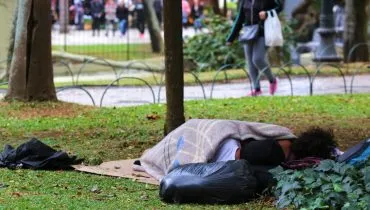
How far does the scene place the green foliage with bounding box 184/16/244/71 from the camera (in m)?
19.9

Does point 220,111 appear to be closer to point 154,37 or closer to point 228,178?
point 228,178

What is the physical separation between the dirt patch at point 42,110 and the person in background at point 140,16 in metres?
18.9

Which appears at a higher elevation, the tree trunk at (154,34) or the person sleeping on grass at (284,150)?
the person sleeping on grass at (284,150)

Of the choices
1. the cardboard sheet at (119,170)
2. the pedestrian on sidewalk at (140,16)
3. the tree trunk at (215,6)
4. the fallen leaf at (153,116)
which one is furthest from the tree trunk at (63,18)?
the cardboard sheet at (119,170)

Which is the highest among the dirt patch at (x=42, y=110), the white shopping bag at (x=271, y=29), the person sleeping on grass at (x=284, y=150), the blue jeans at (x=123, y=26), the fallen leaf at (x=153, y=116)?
the white shopping bag at (x=271, y=29)

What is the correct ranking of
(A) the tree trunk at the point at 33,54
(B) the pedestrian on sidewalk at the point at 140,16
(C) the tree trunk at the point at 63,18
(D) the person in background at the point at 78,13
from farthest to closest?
(D) the person in background at the point at 78,13, (B) the pedestrian on sidewalk at the point at 140,16, (C) the tree trunk at the point at 63,18, (A) the tree trunk at the point at 33,54

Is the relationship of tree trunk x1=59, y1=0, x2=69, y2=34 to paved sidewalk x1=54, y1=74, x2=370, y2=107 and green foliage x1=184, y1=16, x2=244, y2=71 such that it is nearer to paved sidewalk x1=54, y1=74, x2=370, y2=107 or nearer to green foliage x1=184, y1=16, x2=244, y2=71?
green foliage x1=184, y1=16, x2=244, y2=71

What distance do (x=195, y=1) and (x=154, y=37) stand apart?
1261cm

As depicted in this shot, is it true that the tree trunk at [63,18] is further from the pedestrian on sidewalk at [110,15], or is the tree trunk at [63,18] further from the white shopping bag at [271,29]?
the white shopping bag at [271,29]

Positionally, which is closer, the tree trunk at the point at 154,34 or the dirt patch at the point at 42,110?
the dirt patch at the point at 42,110

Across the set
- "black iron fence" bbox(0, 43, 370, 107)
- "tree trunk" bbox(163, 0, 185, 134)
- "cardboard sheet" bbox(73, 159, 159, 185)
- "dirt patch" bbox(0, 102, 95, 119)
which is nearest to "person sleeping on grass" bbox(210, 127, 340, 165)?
"cardboard sheet" bbox(73, 159, 159, 185)

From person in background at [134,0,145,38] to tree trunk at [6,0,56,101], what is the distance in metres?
18.8

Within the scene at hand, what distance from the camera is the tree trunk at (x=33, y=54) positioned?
11.2m

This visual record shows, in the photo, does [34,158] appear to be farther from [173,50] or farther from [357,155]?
[357,155]
